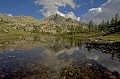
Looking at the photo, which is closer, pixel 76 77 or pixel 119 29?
pixel 76 77

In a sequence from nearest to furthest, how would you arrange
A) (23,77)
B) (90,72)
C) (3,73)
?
(23,77) < (3,73) < (90,72)

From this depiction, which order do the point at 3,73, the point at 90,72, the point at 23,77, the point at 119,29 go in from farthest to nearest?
the point at 119,29 < the point at 90,72 < the point at 3,73 < the point at 23,77

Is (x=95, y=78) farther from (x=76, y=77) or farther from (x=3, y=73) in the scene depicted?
(x=3, y=73)

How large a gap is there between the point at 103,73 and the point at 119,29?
139532 mm

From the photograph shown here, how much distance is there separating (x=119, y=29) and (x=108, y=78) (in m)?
143

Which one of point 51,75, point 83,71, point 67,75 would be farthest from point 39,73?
point 83,71

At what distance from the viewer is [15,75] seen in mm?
35438

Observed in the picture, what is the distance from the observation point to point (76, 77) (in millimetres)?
34531

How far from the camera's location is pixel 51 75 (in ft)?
116

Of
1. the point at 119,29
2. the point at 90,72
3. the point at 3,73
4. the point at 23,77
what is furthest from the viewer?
the point at 119,29

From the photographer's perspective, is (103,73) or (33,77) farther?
(103,73)

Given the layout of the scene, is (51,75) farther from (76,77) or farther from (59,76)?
(76,77)

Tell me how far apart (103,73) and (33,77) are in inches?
574

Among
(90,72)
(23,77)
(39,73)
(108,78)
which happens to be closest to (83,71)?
(90,72)
